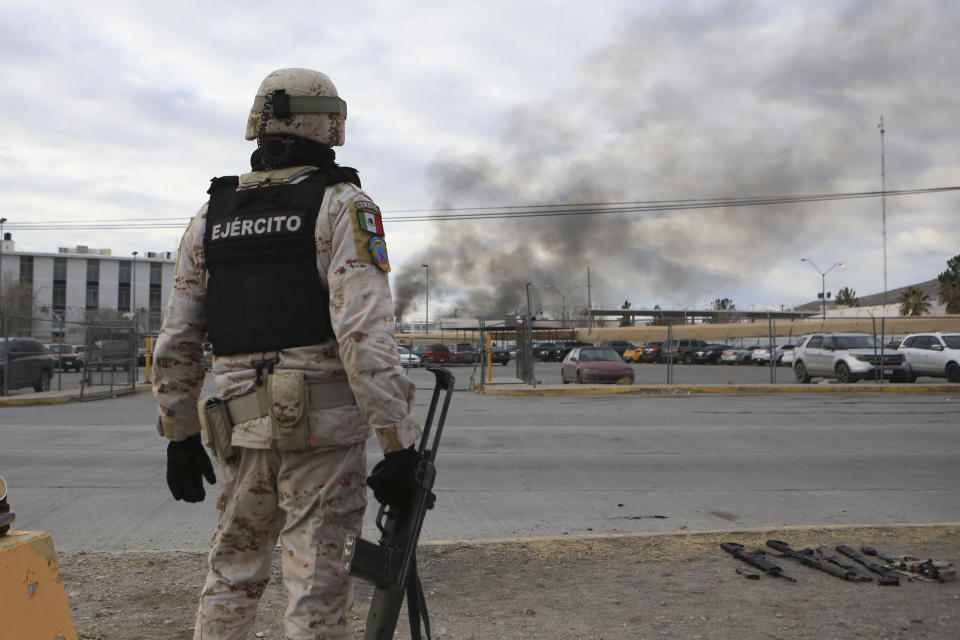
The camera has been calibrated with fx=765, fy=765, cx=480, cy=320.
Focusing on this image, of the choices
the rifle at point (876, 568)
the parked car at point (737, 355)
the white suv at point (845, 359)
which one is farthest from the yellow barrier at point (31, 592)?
the parked car at point (737, 355)

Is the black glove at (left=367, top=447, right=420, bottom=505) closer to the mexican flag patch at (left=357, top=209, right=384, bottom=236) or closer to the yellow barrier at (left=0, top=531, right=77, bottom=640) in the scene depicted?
the mexican flag patch at (left=357, top=209, right=384, bottom=236)

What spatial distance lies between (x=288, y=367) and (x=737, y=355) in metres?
42.1

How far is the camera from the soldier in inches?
80.4

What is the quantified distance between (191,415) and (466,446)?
6.51m

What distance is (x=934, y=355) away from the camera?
66.7ft

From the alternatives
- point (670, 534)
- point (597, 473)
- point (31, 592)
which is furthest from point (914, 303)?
point (31, 592)

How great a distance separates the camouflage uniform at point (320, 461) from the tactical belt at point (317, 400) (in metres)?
0.02

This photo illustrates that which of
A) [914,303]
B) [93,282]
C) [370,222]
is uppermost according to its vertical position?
[93,282]

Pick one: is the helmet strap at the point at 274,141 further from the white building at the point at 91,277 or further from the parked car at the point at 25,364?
the white building at the point at 91,277

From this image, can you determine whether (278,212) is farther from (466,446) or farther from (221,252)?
(466,446)

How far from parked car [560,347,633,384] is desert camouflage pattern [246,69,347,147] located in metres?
18.7

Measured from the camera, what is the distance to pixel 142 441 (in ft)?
30.5

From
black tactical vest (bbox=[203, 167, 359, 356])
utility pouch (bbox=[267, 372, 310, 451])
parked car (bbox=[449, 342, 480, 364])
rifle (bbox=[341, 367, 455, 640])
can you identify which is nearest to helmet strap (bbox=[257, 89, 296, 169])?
black tactical vest (bbox=[203, 167, 359, 356])

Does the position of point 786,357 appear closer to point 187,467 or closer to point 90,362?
point 90,362
